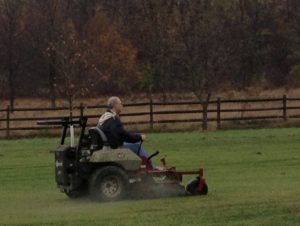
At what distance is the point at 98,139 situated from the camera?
1430 cm

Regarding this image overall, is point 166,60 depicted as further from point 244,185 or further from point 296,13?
point 244,185

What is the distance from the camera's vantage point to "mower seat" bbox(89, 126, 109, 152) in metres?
14.3

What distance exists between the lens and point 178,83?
2451 inches

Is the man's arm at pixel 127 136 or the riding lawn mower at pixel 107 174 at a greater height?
the man's arm at pixel 127 136

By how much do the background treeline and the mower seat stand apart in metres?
35.6

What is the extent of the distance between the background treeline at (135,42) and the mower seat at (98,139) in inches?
1403

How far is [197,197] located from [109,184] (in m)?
1.53

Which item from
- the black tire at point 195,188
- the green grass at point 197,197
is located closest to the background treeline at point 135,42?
the green grass at point 197,197

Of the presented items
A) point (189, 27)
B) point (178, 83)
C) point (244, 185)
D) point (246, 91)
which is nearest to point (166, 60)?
point (178, 83)

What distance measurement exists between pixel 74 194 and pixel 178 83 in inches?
1884

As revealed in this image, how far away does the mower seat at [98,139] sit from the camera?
14.3 metres

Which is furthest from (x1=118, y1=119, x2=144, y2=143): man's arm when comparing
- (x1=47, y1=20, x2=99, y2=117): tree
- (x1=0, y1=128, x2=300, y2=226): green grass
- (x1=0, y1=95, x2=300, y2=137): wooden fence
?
(x1=47, y1=20, x2=99, y2=117): tree

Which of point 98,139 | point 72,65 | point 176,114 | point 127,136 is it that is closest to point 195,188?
point 127,136

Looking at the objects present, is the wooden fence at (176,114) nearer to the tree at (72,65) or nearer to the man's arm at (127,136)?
the tree at (72,65)
